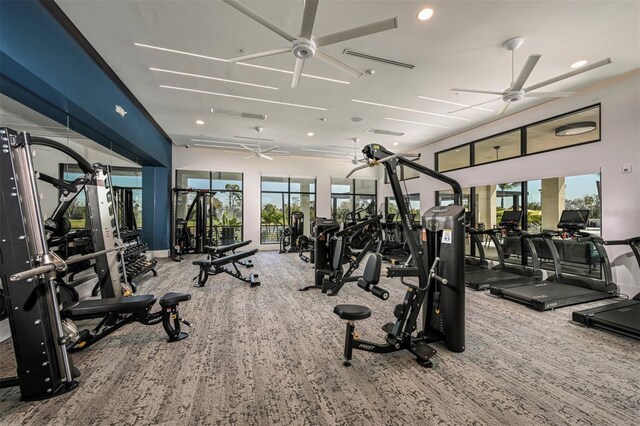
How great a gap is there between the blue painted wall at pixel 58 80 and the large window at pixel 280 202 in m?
4.96

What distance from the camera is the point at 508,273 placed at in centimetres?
567

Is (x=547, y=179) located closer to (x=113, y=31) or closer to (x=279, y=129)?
(x=279, y=129)

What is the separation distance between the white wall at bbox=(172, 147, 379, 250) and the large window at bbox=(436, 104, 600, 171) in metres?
4.69

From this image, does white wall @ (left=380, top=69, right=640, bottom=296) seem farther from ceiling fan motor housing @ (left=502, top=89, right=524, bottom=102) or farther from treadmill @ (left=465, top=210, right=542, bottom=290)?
ceiling fan motor housing @ (left=502, top=89, right=524, bottom=102)

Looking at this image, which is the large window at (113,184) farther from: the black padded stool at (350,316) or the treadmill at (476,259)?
the treadmill at (476,259)

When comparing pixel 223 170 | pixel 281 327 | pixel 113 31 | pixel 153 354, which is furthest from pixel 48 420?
pixel 223 170

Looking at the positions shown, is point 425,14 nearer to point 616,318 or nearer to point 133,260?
point 616,318

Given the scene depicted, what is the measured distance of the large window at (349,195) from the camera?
37.1 ft

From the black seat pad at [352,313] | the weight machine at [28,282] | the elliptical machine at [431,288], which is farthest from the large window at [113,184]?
the elliptical machine at [431,288]

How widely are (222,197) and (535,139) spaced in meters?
9.26

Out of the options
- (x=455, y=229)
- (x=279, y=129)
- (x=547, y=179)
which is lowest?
(x=455, y=229)

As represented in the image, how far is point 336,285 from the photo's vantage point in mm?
4648

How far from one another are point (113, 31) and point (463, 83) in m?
5.25

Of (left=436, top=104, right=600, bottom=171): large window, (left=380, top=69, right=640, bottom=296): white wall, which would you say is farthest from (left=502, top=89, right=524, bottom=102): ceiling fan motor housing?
(left=436, top=104, right=600, bottom=171): large window
